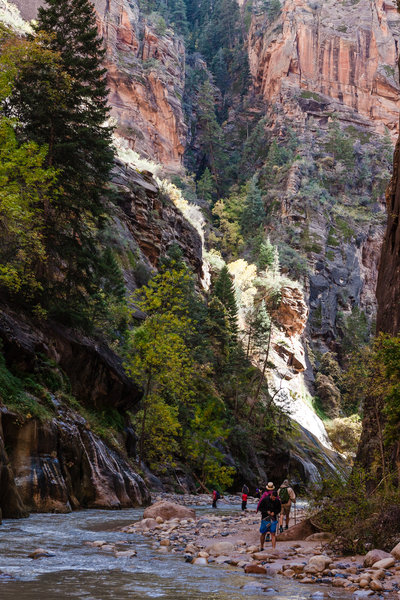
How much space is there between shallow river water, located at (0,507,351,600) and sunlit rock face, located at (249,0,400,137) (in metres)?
114

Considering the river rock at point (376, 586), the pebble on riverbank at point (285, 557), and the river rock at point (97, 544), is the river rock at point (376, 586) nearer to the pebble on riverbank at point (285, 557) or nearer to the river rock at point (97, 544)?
the pebble on riverbank at point (285, 557)

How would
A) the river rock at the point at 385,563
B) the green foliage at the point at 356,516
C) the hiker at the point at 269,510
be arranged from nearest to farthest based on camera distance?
1. the river rock at the point at 385,563
2. the green foliage at the point at 356,516
3. the hiker at the point at 269,510

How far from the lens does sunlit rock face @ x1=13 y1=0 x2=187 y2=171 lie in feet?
267

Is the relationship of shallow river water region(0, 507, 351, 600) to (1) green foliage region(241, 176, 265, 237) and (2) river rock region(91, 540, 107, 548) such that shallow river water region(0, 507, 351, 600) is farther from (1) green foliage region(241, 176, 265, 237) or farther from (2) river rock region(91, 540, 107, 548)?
(1) green foliage region(241, 176, 265, 237)

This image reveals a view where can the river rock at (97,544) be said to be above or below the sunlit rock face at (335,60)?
below

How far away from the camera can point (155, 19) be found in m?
96.9

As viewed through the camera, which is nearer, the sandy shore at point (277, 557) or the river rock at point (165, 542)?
the sandy shore at point (277, 557)

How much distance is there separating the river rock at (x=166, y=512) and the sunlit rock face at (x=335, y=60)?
108057 mm

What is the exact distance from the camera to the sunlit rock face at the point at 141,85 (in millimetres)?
81500

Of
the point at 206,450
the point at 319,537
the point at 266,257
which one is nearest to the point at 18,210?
the point at 319,537

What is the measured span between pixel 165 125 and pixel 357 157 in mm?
43636

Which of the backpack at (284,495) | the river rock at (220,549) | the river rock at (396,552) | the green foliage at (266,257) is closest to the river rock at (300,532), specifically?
the backpack at (284,495)

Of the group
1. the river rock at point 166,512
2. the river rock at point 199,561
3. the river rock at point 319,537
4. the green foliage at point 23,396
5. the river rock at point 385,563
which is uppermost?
the green foliage at point 23,396

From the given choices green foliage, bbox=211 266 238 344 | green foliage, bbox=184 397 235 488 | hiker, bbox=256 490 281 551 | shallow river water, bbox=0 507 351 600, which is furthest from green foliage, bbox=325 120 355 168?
shallow river water, bbox=0 507 351 600
